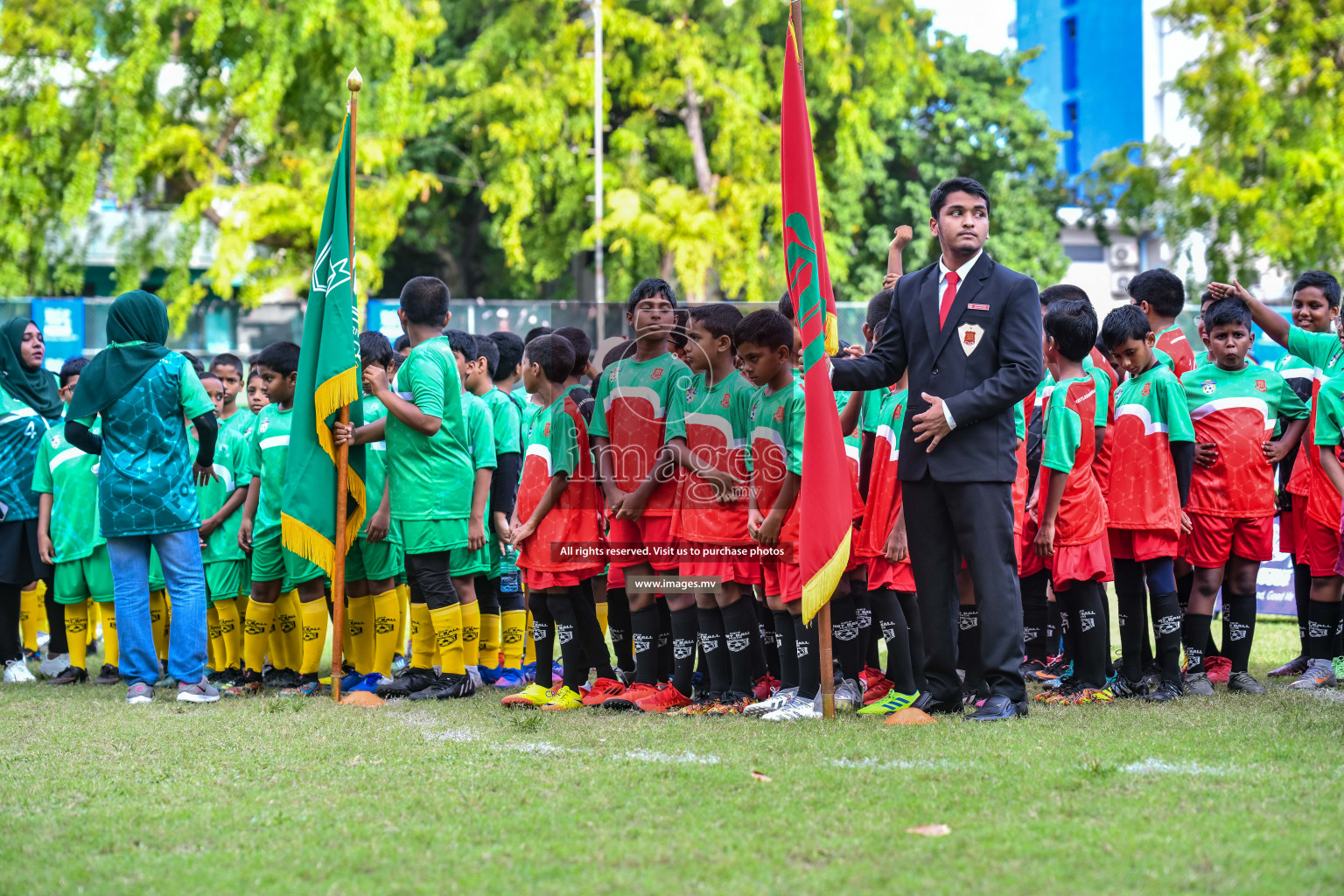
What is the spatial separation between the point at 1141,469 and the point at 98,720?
5278 millimetres

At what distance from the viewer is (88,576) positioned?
8367 millimetres

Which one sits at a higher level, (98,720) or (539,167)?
(539,167)

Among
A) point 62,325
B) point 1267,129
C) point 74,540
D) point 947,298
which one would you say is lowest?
point 74,540

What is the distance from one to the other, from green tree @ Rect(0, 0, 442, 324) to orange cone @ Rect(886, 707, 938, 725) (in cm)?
1665

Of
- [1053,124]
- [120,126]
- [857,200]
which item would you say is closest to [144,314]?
[120,126]

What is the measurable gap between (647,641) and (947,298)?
227 centimetres

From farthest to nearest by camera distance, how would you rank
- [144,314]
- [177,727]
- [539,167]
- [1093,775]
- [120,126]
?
1. [539,167]
2. [120,126]
3. [144,314]
4. [177,727]
5. [1093,775]

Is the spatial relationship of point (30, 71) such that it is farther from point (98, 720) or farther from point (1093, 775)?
point (1093, 775)

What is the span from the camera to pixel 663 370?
6.34 m

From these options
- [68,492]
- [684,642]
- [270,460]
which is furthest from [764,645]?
[68,492]

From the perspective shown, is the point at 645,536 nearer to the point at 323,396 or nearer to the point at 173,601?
the point at 323,396

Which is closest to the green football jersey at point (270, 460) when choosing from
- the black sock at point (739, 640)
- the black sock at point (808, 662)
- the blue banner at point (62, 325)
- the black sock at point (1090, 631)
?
the black sock at point (739, 640)

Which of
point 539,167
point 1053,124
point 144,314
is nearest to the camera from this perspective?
point 144,314

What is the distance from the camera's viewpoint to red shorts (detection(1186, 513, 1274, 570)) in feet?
22.2
